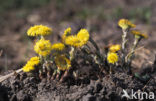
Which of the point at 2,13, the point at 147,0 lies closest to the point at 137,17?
the point at 147,0

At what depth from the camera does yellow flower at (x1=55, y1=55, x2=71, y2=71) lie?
2.33m

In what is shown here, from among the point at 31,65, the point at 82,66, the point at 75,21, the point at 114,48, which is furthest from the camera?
the point at 75,21

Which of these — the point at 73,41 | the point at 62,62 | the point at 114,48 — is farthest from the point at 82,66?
the point at 73,41

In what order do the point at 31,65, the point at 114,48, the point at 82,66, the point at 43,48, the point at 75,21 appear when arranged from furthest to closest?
the point at 75,21 → the point at 82,66 → the point at 114,48 → the point at 31,65 → the point at 43,48

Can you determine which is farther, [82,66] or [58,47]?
[82,66]

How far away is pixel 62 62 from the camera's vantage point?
7.70ft

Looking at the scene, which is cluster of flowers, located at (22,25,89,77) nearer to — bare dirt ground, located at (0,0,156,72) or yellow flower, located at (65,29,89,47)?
yellow flower, located at (65,29,89,47)

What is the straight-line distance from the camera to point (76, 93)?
6.96 feet

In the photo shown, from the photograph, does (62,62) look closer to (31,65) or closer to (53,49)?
(53,49)

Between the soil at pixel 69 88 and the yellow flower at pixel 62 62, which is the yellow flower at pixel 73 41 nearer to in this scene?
the yellow flower at pixel 62 62

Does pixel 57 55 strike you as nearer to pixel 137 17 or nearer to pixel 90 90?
pixel 90 90

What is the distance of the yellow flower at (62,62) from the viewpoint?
7.66 ft

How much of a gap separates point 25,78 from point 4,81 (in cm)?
26

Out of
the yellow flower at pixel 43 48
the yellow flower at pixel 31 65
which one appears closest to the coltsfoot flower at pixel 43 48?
the yellow flower at pixel 43 48
